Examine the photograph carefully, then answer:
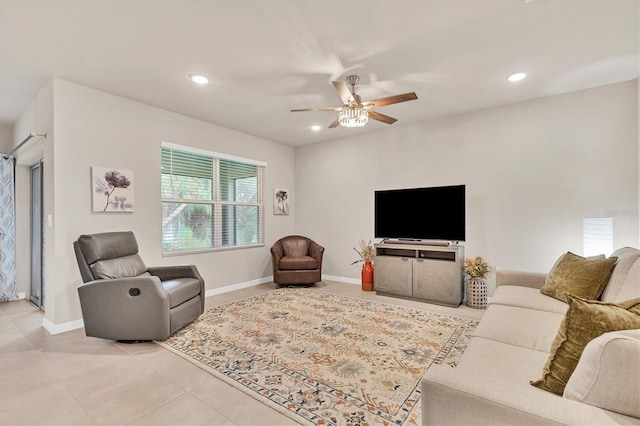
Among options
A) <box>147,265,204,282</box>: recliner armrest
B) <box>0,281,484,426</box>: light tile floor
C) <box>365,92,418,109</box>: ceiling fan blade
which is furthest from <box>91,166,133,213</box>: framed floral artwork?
<box>365,92,418,109</box>: ceiling fan blade

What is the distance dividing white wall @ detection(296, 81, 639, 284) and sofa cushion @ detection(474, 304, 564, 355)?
1.96 meters

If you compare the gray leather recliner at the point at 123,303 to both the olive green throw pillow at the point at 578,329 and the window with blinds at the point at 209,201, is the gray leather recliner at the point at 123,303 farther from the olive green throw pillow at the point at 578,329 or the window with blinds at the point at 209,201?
the olive green throw pillow at the point at 578,329

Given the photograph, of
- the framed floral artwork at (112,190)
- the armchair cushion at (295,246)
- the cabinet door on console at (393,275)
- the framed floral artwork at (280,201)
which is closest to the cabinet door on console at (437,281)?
the cabinet door on console at (393,275)

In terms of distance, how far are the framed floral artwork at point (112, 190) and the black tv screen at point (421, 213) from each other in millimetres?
3451

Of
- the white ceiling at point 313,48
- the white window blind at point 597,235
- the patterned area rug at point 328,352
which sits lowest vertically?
the patterned area rug at point 328,352

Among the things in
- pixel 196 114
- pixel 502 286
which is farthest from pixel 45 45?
pixel 502 286

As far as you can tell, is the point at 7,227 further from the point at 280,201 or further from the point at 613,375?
the point at 613,375

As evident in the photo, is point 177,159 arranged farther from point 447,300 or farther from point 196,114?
point 447,300

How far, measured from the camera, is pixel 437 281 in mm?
4062

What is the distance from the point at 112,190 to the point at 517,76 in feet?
15.4

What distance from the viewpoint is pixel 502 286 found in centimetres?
297

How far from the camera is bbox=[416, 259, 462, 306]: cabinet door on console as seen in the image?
3930 millimetres

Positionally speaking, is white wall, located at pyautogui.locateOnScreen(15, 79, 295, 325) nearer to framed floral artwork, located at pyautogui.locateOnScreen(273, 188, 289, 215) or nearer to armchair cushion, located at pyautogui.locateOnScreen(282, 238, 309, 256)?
armchair cushion, located at pyautogui.locateOnScreen(282, 238, 309, 256)

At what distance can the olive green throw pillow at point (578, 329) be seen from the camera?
1055mm
